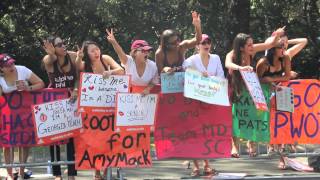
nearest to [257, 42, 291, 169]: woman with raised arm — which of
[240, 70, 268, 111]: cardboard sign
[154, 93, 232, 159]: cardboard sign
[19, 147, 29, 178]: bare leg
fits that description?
[240, 70, 268, 111]: cardboard sign

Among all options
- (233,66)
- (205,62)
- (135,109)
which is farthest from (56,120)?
(233,66)

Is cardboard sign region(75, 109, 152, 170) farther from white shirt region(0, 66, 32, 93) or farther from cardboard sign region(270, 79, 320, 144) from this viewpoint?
cardboard sign region(270, 79, 320, 144)

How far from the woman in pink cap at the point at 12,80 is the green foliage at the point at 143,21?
1226 cm

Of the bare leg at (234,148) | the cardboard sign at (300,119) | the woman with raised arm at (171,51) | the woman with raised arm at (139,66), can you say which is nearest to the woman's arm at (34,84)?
the woman with raised arm at (139,66)

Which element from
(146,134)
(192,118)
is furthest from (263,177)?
(146,134)

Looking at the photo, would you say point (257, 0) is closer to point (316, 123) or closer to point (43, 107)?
point (316, 123)

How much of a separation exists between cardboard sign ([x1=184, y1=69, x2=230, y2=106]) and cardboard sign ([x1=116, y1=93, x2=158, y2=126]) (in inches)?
19.6

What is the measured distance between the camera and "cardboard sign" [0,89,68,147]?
764 cm

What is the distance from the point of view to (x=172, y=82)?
7641 millimetres

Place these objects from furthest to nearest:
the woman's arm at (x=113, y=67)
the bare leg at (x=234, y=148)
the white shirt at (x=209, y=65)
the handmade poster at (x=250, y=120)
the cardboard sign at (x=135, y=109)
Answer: the bare leg at (x=234, y=148)
the handmade poster at (x=250, y=120)
the white shirt at (x=209, y=65)
the woman's arm at (x=113, y=67)
the cardboard sign at (x=135, y=109)

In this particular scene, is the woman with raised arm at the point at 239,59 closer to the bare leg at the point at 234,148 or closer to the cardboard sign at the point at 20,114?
the bare leg at the point at 234,148

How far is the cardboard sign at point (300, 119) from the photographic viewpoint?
27.0ft

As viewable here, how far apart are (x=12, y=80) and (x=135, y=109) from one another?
1.79 meters

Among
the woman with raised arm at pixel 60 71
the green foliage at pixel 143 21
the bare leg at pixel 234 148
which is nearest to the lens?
the woman with raised arm at pixel 60 71
